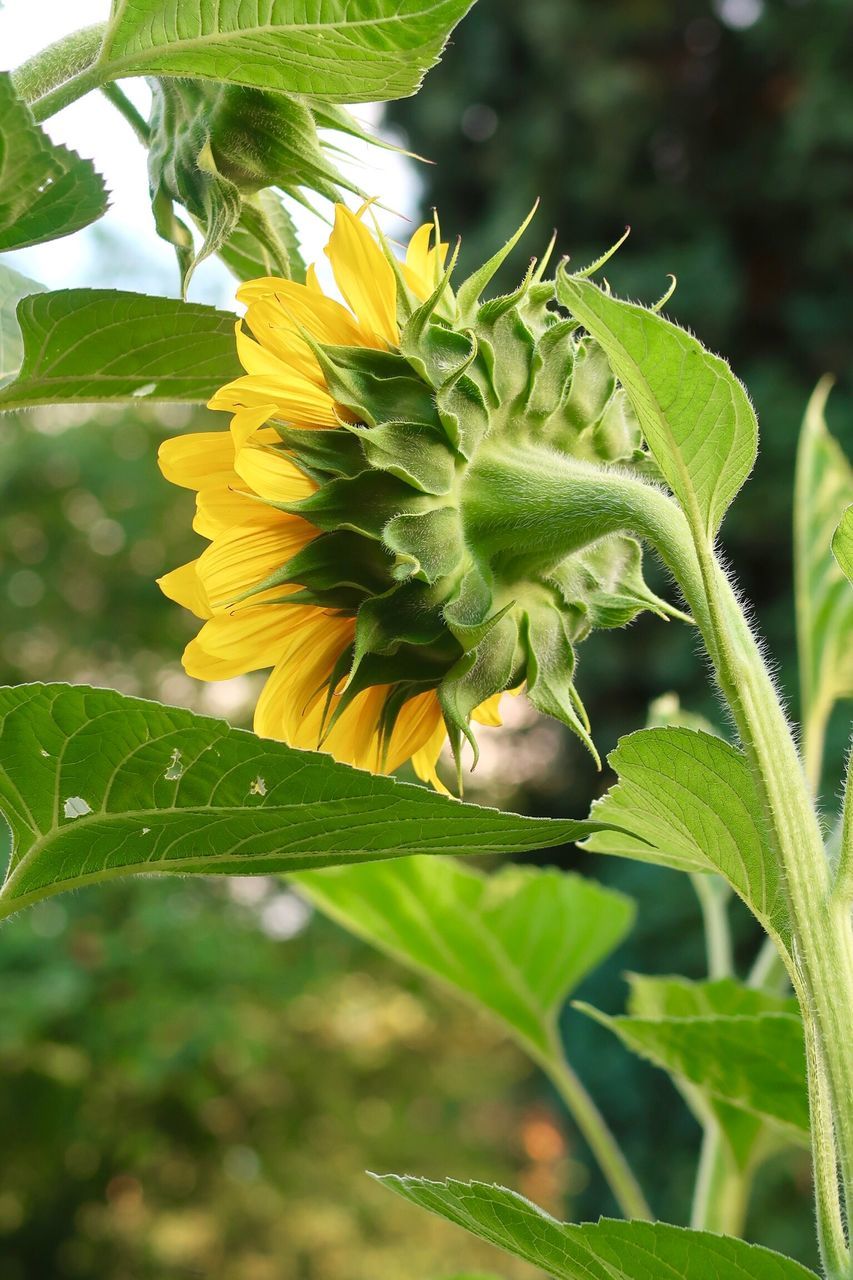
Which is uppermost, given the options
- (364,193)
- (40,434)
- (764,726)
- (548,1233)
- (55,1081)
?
(364,193)

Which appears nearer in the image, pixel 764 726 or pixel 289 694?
pixel 764 726

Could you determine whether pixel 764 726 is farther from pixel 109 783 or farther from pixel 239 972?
pixel 239 972

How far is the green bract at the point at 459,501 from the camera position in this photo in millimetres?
376

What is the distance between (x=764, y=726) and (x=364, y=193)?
21 cm

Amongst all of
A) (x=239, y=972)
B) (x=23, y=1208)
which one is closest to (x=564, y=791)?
(x=239, y=972)

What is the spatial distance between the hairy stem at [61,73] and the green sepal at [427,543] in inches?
5.7

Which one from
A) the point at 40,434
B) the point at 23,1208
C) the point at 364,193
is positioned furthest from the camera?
the point at 40,434

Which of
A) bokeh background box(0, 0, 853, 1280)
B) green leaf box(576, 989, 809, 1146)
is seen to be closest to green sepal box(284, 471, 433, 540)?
green leaf box(576, 989, 809, 1146)

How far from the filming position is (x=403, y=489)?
380 mm

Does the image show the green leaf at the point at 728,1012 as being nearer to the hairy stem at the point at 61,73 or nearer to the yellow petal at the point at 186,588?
the yellow petal at the point at 186,588

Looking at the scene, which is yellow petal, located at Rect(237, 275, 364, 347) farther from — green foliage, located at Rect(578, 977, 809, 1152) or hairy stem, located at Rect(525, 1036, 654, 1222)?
hairy stem, located at Rect(525, 1036, 654, 1222)

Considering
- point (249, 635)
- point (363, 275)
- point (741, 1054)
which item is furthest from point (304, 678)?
point (741, 1054)

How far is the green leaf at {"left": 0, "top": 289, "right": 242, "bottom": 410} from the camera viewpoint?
0.39 metres

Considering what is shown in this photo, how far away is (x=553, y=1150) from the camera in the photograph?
6.55 m
